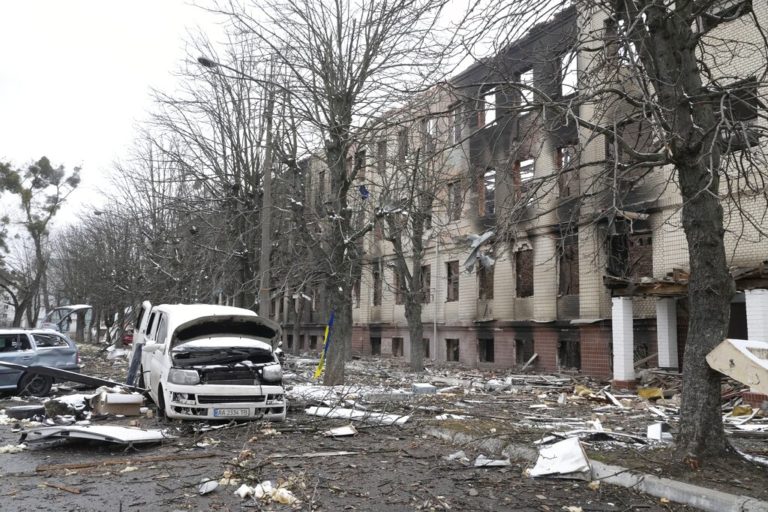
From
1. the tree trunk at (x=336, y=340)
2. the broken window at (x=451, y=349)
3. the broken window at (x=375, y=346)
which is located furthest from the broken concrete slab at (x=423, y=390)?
the broken window at (x=375, y=346)

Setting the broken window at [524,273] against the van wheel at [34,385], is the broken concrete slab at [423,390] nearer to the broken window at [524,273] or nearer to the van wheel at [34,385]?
the van wheel at [34,385]

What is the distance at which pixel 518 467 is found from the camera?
733cm

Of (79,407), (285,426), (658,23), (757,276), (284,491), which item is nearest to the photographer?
(284,491)

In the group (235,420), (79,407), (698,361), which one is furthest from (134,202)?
(698,361)

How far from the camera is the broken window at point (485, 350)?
25812mm

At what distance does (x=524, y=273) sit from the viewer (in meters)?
24.4

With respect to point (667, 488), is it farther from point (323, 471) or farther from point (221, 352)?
point (221, 352)

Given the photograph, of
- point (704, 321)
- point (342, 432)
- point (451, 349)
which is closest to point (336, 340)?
point (342, 432)

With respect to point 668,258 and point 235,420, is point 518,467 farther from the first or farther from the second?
point 668,258

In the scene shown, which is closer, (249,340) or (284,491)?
(284,491)

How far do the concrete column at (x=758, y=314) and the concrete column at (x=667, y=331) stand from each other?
11.3ft

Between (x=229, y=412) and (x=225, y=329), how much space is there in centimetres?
197

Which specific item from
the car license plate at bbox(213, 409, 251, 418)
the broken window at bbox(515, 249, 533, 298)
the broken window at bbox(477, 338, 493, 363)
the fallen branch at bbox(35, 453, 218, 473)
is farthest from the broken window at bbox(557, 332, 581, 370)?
the fallen branch at bbox(35, 453, 218, 473)

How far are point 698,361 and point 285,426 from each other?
614cm
